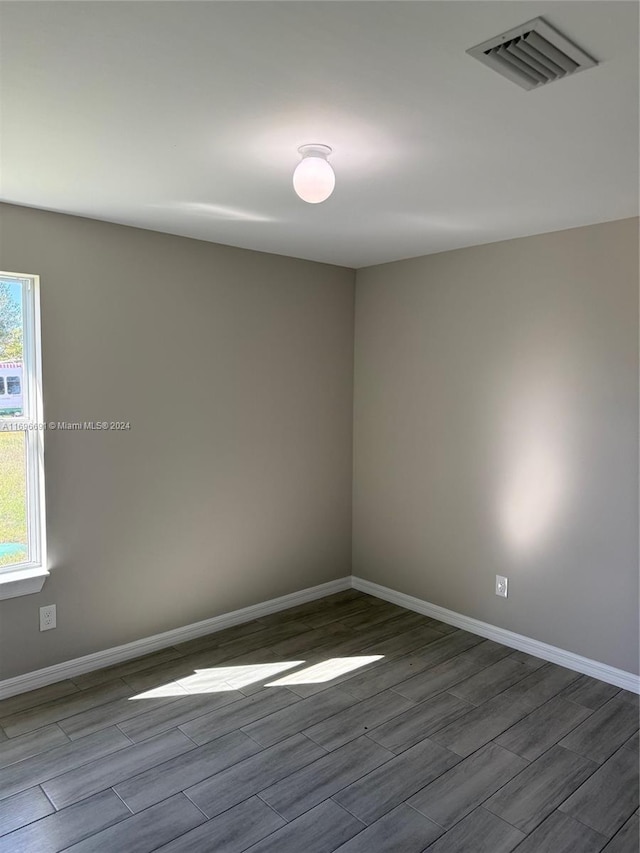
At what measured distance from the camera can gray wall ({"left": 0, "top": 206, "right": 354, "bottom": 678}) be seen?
3164 mm

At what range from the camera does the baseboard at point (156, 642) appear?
3.12 m

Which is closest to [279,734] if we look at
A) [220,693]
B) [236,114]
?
[220,693]

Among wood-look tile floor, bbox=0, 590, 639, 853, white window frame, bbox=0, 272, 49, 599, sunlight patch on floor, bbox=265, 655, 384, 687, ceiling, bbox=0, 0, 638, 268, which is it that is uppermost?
ceiling, bbox=0, 0, 638, 268

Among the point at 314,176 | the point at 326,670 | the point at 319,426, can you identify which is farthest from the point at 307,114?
the point at 326,670

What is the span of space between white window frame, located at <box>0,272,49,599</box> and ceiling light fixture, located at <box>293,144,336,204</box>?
5.37ft

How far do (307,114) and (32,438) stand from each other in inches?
85.0

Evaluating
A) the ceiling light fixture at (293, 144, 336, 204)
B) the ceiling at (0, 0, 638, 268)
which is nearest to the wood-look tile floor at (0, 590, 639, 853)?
the ceiling light fixture at (293, 144, 336, 204)

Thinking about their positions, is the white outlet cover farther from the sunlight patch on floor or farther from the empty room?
the sunlight patch on floor

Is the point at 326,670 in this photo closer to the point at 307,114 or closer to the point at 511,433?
the point at 511,433

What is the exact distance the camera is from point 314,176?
2.10 m

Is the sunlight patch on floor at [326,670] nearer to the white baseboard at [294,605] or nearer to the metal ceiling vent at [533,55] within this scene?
the white baseboard at [294,605]

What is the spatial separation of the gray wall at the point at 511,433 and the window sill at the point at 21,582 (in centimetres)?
230

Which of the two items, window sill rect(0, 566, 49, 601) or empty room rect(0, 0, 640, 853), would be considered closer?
empty room rect(0, 0, 640, 853)

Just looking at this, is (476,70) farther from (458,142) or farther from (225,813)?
(225,813)
